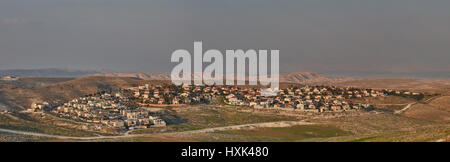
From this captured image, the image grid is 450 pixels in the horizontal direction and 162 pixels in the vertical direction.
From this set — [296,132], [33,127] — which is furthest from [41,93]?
[296,132]

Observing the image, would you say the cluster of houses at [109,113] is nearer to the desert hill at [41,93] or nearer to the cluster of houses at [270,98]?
the cluster of houses at [270,98]

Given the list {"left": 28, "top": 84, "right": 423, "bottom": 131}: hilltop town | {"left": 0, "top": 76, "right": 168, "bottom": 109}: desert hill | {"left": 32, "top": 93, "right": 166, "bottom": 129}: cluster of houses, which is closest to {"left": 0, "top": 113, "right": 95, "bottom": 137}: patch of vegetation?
{"left": 28, "top": 84, "right": 423, "bottom": 131}: hilltop town

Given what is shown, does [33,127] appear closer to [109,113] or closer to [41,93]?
[109,113]

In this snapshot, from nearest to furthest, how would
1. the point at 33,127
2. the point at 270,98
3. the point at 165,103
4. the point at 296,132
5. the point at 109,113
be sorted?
1. the point at 33,127
2. the point at 296,132
3. the point at 109,113
4. the point at 165,103
5. the point at 270,98
